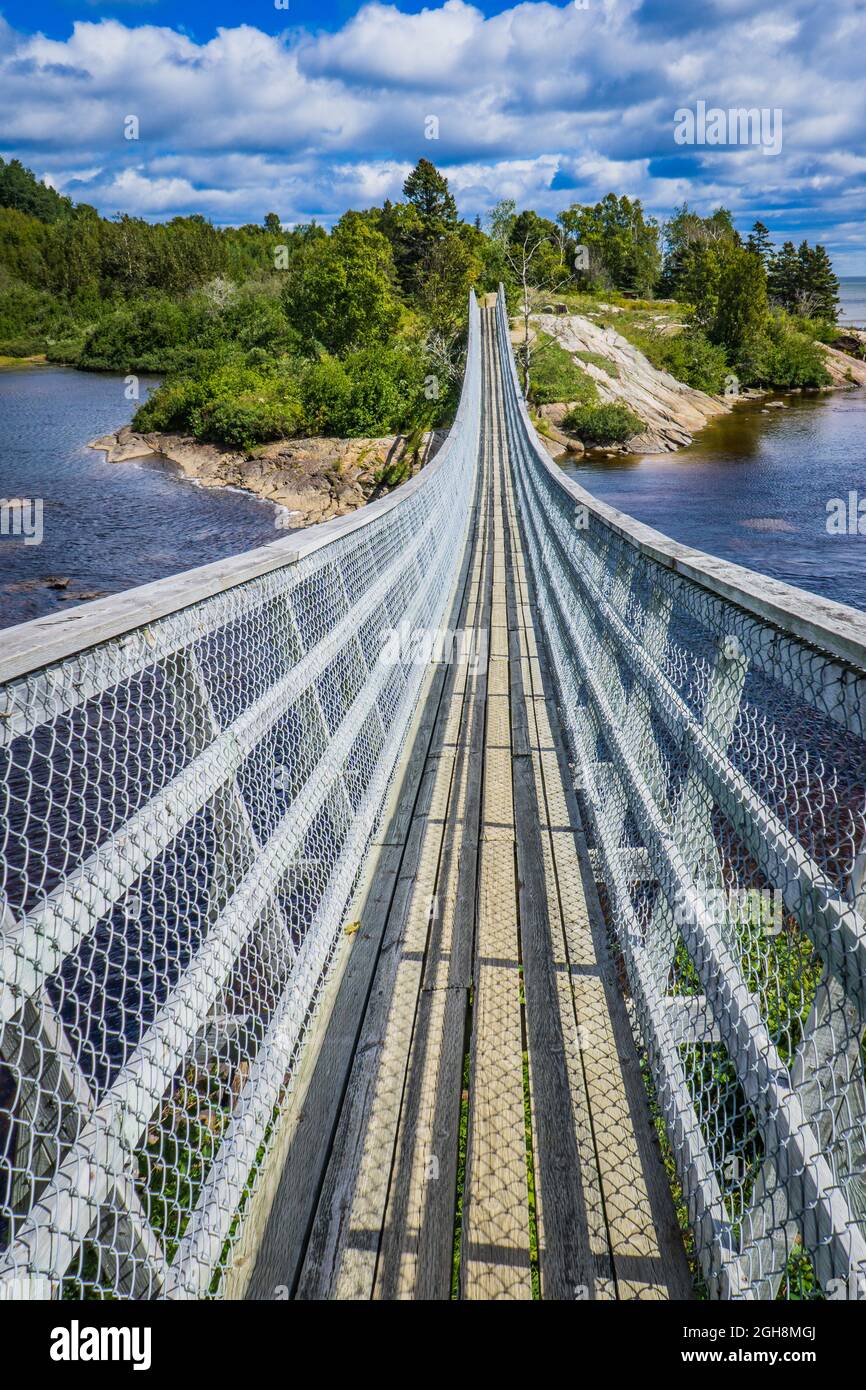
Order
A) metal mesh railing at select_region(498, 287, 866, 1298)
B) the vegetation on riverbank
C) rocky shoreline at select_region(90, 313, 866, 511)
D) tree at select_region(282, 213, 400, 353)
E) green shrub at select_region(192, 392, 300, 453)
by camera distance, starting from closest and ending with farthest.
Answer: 1. metal mesh railing at select_region(498, 287, 866, 1298)
2. rocky shoreline at select_region(90, 313, 866, 511)
3. green shrub at select_region(192, 392, 300, 453)
4. the vegetation on riverbank
5. tree at select_region(282, 213, 400, 353)

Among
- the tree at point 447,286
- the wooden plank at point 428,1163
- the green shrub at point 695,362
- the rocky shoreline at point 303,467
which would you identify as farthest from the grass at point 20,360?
the wooden plank at point 428,1163

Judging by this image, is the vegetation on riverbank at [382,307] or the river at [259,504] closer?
the river at [259,504]

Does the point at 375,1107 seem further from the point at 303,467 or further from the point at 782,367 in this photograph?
the point at 782,367

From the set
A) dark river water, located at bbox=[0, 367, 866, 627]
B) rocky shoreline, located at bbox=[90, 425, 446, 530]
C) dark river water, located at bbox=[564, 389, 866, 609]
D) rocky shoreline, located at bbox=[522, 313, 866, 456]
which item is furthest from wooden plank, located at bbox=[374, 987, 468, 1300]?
rocky shoreline, located at bbox=[522, 313, 866, 456]

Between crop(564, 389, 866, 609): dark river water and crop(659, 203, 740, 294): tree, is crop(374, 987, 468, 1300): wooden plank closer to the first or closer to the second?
crop(564, 389, 866, 609): dark river water

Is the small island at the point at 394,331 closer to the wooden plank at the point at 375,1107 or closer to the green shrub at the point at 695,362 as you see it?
the green shrub at the point at 695,362
